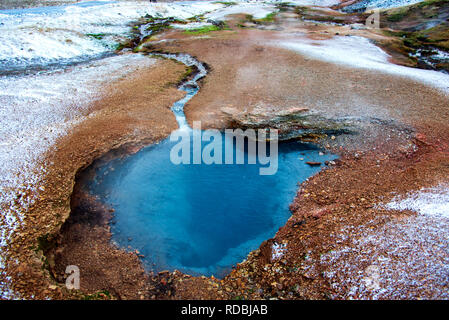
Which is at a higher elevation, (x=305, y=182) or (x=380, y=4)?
(x=380, y=4)

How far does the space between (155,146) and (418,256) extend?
10.5m

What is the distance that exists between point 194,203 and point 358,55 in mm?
20820

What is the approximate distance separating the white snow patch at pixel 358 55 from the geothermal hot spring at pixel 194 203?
11.6 m

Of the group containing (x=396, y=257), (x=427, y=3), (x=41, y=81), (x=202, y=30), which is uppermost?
(x=427, y=3)

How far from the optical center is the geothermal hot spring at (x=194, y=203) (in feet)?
27.7

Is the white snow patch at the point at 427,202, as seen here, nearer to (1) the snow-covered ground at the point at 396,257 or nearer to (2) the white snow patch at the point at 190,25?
(1) the snow-covered ground at the point at 396,257

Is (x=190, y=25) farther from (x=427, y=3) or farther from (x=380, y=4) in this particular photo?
(x=380, y=4)

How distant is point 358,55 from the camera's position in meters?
23.2

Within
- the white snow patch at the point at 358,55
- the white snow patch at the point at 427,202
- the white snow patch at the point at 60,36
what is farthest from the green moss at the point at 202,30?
the white snow patch at the point at 427,202

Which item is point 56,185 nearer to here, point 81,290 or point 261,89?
point 81,290

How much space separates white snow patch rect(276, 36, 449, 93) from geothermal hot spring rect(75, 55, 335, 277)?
38.0ft

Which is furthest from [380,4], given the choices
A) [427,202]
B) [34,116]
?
[34,116]

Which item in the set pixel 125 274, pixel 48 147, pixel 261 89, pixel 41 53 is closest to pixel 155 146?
pixel 48 147
